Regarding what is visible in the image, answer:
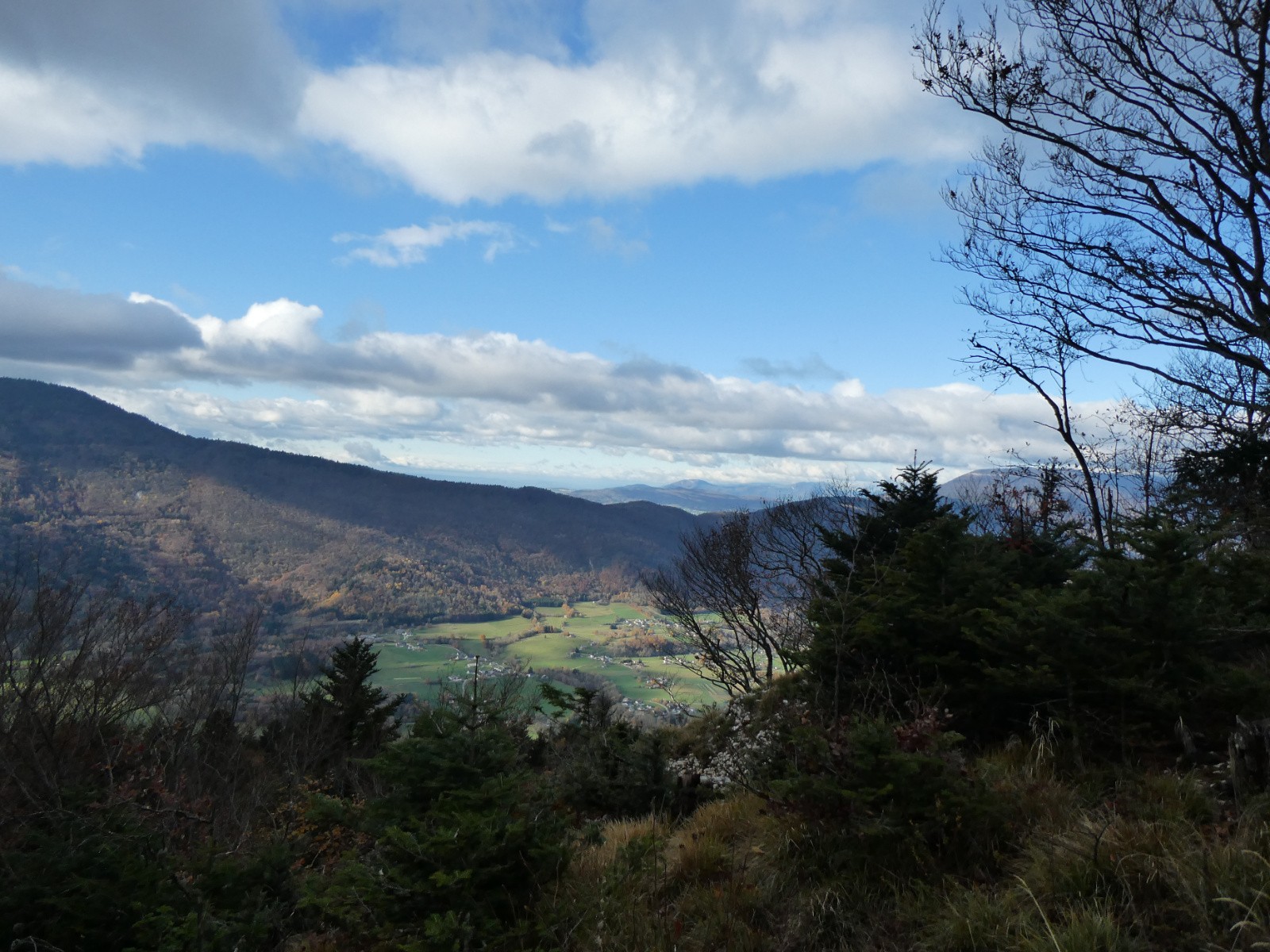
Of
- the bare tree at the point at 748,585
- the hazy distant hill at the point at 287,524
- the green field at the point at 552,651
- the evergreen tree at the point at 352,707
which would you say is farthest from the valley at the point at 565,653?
the hazy distant hill at the point at 287,524

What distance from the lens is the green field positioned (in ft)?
150

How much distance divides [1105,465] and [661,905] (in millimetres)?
17602

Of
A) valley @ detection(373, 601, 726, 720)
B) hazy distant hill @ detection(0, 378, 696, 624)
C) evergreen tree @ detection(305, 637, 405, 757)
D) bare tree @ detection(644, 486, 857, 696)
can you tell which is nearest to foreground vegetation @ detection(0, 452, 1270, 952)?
bare tree @ detection(644, 486, 857, 696)

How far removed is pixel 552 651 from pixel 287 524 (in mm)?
95758

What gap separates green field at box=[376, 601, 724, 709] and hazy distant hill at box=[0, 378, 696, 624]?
13.1 meters

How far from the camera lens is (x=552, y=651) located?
2645 inches

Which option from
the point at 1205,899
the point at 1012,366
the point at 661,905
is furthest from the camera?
the point at 1012,366

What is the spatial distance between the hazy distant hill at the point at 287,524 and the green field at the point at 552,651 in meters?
13.1

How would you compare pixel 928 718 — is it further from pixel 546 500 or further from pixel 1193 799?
pixel 546 500

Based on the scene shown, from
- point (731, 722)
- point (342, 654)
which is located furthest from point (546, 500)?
point (731, 722)

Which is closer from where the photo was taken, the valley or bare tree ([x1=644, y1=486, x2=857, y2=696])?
bare tree ([x1=644, y1=486, x2=857, y2=696])

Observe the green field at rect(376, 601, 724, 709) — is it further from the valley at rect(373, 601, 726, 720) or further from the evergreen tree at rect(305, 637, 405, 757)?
the evergreen tree at rect(305, 637, 405, 757)

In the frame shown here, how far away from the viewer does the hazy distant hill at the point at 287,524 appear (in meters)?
98.6

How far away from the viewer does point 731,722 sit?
39.5 feet
